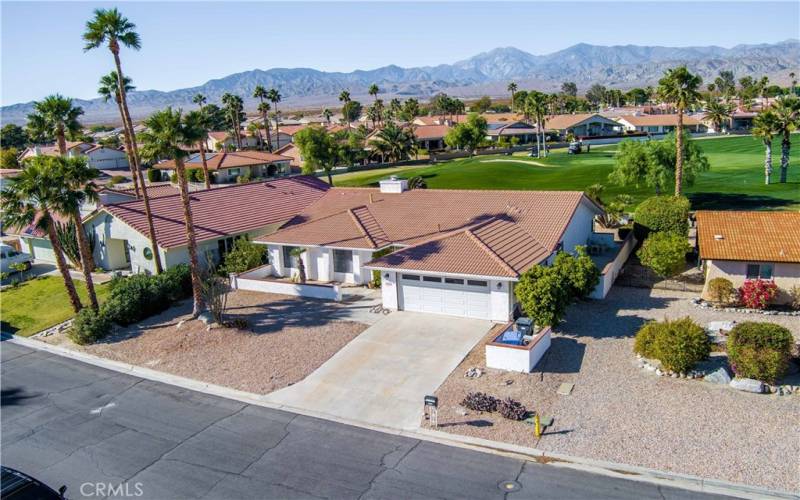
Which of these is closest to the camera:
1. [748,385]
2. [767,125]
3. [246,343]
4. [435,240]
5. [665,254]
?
[748,385]

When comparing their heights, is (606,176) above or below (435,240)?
below

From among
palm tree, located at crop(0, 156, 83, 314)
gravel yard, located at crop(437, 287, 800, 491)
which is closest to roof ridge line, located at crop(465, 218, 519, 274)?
gravel yard, located at crop(437, 287, 800, 491)

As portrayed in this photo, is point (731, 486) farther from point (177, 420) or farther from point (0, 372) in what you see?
point (0, 372)

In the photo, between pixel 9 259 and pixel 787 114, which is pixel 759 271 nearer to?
pixel 787 114

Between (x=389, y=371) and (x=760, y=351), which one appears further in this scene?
(x=389, y=371)

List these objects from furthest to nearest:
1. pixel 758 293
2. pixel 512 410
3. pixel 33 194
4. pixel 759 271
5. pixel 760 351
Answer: pixel 33 194
pixel 759 271
pixel 758 293
pixel 760 351
pixel 512 410

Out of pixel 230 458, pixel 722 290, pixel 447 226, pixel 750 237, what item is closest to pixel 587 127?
pixel 447 226

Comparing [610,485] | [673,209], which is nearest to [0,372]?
[610,485]

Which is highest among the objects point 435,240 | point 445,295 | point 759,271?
point 435,240
